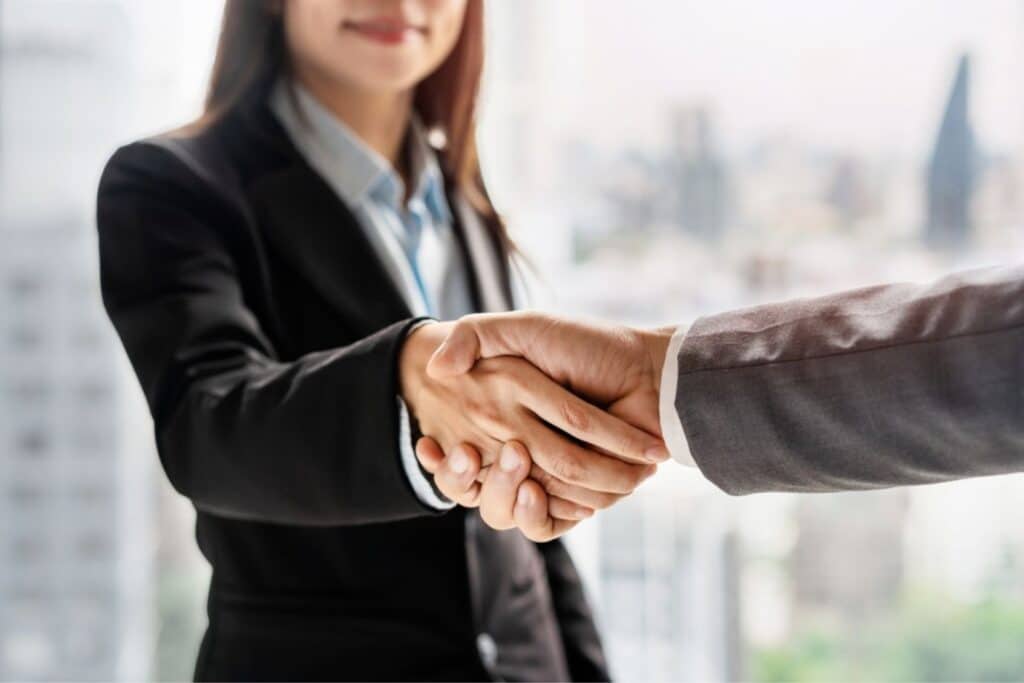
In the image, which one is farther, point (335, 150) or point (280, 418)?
point (335, 150)

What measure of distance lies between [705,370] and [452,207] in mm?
536

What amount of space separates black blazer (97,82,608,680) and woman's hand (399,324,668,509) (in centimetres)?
5

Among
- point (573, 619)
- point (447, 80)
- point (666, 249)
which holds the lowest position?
point (573, 619)

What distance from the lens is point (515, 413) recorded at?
1.02 meters

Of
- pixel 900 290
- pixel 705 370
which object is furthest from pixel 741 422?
pixel 900 290

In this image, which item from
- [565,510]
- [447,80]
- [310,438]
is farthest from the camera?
[447,80]

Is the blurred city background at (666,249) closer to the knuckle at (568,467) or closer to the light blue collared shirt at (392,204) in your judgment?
the light blue collared shirt at (392,204)

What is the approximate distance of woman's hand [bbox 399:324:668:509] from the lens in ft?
3.16

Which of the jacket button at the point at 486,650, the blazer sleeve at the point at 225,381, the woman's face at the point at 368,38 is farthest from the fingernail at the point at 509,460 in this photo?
the woman's face at the point at 368,38

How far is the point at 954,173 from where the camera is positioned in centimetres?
236

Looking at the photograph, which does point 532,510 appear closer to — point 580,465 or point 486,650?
point 580,465

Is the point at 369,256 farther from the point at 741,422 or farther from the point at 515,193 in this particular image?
the point at 515,193

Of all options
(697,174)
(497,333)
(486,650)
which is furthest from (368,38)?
(697,174)

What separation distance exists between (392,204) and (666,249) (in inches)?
49.9
